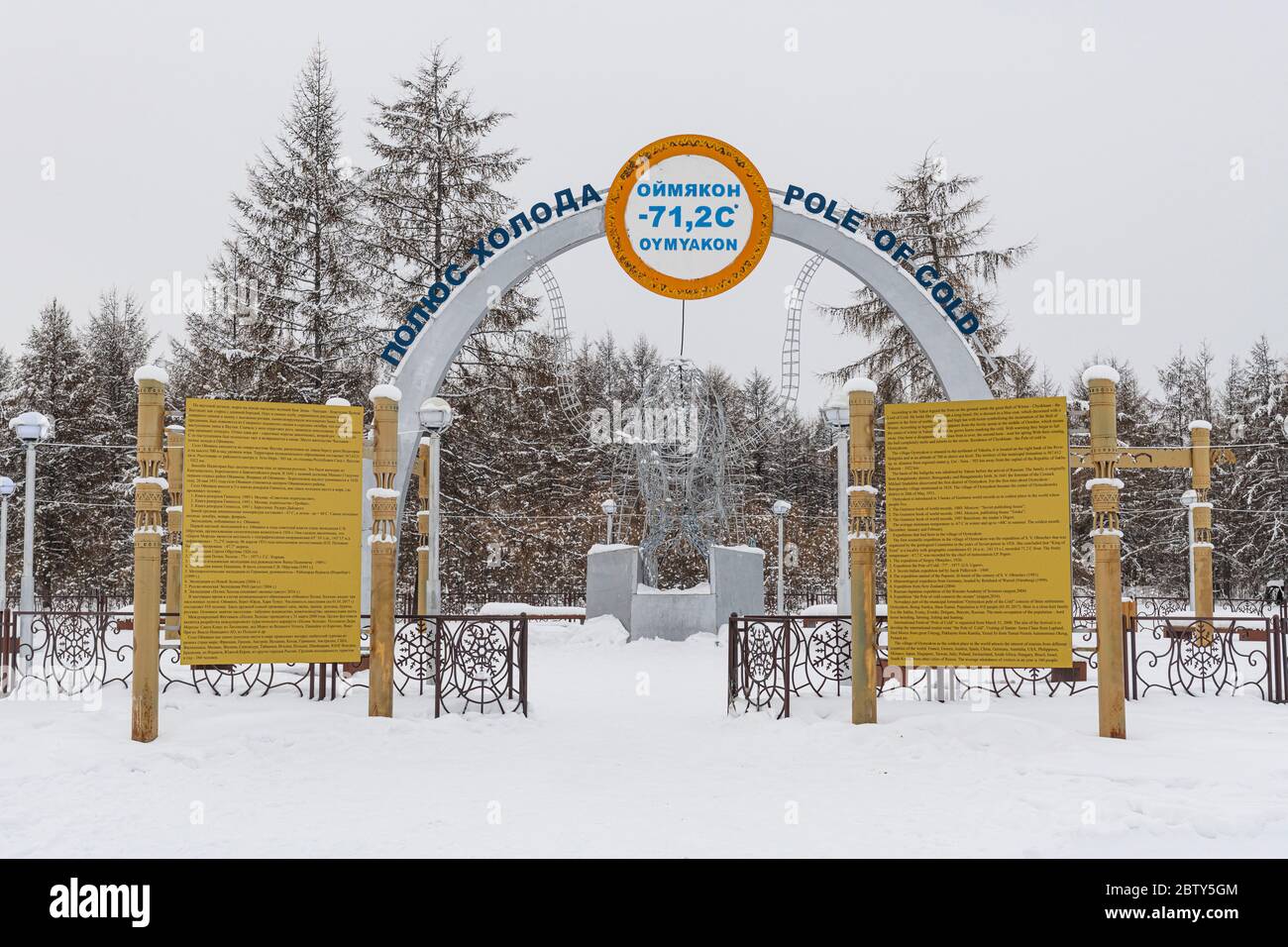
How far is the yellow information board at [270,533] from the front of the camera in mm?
7648

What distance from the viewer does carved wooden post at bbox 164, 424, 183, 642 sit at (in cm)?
1010

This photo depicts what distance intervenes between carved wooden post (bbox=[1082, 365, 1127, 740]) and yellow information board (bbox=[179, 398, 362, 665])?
5.96m

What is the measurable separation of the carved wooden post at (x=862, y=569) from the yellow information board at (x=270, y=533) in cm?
408

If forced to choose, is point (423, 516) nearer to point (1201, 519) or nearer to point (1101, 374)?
point (1101, 374)

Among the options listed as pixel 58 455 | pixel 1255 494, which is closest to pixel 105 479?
pixel 58 455

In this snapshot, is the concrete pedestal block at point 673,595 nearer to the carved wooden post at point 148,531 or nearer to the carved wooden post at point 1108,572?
the carved wooden post at point 1108,572

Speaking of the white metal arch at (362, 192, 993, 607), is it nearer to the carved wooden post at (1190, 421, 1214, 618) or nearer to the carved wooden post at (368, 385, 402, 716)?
the carved wooden post at (368, 385, 402, 716)

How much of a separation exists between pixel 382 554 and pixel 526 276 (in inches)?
230

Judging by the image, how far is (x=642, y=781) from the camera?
21.8ft

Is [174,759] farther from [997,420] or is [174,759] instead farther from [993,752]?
[997,420]

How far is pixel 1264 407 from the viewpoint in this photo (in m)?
Answer: 31.8

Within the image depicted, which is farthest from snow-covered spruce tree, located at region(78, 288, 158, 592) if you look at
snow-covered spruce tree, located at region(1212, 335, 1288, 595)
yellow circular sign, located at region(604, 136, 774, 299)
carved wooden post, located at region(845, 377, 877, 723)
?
snow-covered spruce tree, located at region(1212, 335, 1288, 595)

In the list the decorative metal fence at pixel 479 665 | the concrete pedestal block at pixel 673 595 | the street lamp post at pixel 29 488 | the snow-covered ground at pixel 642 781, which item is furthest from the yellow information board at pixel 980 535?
the street lamp post at pixel 29 488

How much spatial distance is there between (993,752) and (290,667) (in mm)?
7395
